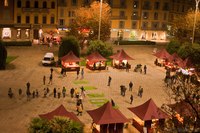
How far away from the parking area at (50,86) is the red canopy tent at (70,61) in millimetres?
1088

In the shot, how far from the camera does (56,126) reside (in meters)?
22.2

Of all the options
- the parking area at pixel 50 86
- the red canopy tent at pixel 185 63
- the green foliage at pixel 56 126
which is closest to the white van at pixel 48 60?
the parking area at pixel 50 86

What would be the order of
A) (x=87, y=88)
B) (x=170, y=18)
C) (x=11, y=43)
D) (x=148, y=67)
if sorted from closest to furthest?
(x=87, y=88), (x=148, y=67), (x=11, y=43), (x=170, y=18)

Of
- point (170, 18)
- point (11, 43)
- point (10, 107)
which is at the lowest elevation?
point (10, 107)

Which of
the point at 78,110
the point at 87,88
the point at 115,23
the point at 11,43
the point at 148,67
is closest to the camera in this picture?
the point at 78,110

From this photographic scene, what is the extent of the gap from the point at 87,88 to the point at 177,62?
18.0m

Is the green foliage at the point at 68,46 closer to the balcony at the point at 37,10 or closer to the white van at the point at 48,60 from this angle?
the white van at the point at 48,60

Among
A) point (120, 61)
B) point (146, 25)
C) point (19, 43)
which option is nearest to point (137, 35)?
point (146, 25)

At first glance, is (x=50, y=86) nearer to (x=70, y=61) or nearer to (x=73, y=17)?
(x=70, y=61)

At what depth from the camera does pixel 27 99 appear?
3681 cm

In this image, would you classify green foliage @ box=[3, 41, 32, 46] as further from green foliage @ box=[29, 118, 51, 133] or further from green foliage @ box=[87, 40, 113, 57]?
green foliage @ box=[29, 118, 51, 133]

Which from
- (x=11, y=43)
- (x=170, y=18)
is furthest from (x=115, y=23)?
(x=11, y=43)

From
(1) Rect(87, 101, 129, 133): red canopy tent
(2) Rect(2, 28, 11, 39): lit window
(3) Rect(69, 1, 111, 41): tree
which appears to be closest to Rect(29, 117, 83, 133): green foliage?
(1) Rect(87, 101, 129, 133): red canopy tent

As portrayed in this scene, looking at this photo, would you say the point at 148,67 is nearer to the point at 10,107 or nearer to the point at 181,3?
the point at 10,107
